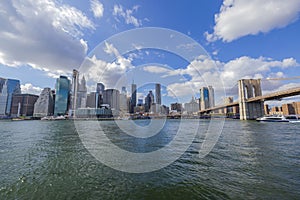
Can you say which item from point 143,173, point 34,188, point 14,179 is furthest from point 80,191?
point 14,179

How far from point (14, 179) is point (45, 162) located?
83.5 inches

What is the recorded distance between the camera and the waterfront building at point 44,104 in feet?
393

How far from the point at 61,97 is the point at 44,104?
13381 millimetres

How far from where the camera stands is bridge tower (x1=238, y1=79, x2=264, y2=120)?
58844 millimetres

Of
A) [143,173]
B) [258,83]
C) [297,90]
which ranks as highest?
[258,83]

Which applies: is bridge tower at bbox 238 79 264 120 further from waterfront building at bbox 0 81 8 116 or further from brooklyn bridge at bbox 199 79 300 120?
waterfront building at bbox 0 81 8 116

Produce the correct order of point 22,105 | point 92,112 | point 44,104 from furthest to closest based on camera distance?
point 22,105
point 44,104
point 92,112

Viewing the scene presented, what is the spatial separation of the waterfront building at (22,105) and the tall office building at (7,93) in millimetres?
3890

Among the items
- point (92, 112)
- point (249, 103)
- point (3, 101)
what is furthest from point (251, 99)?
point (3, 101)

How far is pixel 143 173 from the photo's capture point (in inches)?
235

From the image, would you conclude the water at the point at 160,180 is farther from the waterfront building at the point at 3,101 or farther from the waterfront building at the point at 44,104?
the waterfront building at the point at 3,101

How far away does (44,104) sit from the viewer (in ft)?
398

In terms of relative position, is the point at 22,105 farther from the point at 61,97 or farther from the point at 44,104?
the point at 61,97

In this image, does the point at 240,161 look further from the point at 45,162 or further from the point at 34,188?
the point at 45,162
